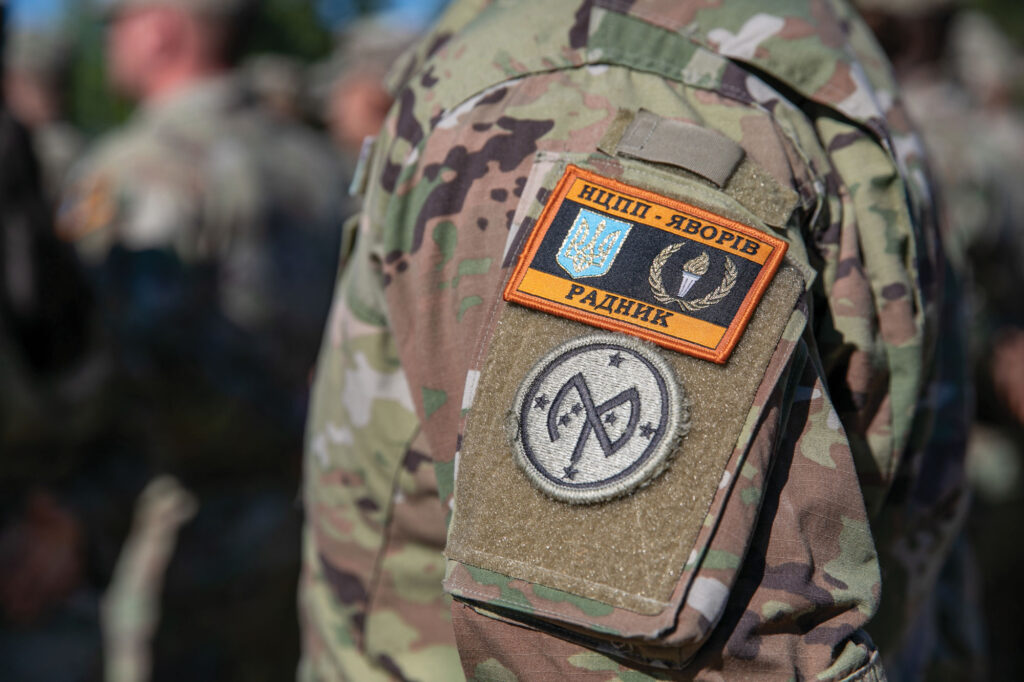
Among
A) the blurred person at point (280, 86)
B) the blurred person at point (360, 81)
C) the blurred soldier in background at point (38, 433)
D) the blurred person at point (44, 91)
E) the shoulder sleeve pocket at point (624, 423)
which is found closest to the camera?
the shoulder sleeve pocket at point (624, 423)

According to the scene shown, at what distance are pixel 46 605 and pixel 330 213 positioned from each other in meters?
1.85

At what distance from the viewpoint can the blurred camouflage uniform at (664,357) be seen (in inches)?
33.3

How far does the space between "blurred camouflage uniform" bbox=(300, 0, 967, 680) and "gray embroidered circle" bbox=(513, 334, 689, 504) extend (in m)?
0.02

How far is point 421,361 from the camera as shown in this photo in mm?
1009

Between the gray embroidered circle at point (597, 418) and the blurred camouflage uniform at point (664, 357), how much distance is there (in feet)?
0.05

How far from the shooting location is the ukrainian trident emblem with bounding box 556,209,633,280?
897 millimetres

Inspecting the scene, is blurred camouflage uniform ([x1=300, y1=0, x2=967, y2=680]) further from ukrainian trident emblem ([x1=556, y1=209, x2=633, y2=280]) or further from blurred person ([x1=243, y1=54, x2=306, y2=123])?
blurred person ([x1=243, y1=54, x2=306, y2=123])

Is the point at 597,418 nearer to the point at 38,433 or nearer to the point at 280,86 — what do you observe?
the point at 38,433

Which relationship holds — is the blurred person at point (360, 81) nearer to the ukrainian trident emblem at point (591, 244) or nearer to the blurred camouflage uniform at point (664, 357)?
the blurred camouflage uniform at point (664, 357)

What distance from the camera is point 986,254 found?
11.8 feet

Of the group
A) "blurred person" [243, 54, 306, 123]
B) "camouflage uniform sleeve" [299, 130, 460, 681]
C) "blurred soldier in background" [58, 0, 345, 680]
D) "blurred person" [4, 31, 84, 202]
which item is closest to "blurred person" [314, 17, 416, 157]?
"blurred person" [243, 54, 306, 123]

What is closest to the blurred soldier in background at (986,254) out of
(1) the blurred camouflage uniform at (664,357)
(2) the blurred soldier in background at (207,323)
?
(1) the blurred camouflage uniform at (664,357)

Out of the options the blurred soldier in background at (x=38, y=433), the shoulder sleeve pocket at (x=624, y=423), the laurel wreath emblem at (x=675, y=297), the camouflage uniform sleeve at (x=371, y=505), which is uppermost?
the laurel wreath emblem at (x=675, y=297)

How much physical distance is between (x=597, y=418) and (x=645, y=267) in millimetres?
158
